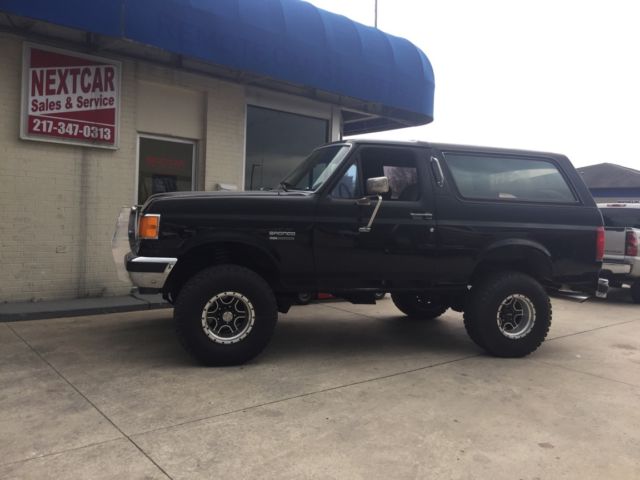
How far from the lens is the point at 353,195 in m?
5.15

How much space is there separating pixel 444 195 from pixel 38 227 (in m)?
5.56

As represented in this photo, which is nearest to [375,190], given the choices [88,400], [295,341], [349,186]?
[349,186]

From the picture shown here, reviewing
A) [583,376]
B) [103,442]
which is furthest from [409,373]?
[103,442]

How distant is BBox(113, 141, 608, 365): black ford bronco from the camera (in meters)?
4.71

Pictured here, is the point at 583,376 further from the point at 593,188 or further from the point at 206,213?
the point at 593,188

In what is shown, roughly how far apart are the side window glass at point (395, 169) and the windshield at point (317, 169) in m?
0.28

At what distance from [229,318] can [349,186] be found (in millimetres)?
1720

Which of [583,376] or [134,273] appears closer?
[134,273]

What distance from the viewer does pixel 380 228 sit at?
513 cm

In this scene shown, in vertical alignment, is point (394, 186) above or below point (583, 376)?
above

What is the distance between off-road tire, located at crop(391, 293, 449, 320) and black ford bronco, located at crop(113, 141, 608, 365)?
87cm

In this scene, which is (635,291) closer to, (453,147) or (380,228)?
(453,147)

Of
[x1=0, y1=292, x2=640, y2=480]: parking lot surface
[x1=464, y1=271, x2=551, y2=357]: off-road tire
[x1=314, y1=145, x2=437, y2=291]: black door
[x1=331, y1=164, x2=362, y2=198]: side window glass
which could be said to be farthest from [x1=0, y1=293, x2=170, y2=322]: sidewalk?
[x1=464, y1=271, x2=551, y2=357]: off-road tire

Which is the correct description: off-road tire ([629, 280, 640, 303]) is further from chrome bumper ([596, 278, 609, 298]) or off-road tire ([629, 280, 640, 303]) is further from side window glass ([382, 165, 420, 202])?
side window glass ([382, 165, 420, 202])
